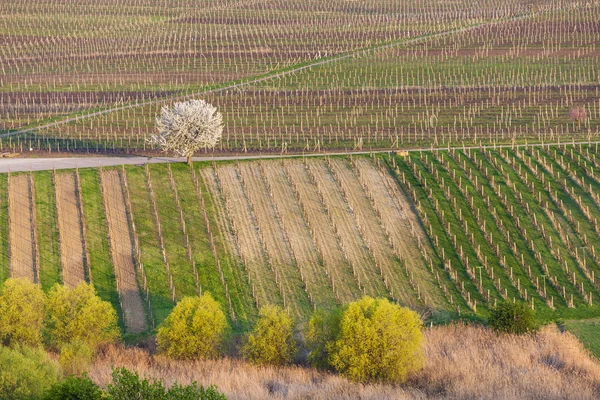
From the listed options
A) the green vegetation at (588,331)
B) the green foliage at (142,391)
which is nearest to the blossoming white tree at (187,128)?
the green vegetation at (588,331)

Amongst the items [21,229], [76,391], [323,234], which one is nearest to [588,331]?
[323,234]

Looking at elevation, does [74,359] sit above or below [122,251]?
below

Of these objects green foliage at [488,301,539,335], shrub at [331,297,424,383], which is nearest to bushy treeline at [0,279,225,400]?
shrub at [331,297,424,383]

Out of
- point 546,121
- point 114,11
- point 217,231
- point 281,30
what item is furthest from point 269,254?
point 114,11

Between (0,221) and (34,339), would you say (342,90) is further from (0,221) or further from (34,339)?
(34,339)

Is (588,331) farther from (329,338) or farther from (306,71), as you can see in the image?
(306,71)

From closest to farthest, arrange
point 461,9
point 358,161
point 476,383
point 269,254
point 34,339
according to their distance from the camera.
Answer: point 476,383 < point 34,339 < point 269,254 < point 358,161 < point 461,9
